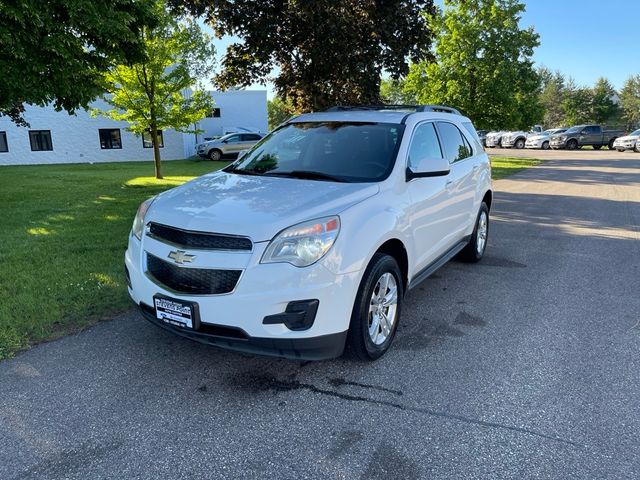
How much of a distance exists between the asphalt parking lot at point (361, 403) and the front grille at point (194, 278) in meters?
0.70

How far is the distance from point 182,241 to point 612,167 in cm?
2303

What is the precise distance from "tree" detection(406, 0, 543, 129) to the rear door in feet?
58.6

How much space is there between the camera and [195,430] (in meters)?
2.84

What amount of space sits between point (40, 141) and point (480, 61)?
27.0 meters

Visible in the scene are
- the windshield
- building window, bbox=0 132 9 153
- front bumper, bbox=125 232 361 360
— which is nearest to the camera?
front bumper, bbox=125 232 361 360

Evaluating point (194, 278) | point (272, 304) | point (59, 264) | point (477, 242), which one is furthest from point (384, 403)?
point (59, 264)

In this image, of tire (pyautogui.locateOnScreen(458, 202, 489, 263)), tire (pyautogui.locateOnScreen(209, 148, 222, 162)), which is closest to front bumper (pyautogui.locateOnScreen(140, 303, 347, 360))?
tire (pyautogui.locateOnScreen(458, 202, 489, 263))

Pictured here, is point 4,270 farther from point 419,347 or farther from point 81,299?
point 419,347

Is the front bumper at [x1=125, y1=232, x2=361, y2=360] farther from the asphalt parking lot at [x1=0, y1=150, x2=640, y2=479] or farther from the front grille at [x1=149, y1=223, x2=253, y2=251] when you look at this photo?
the asphalt parking lot at [x1=0, y1=150, x2=640, y2=479]

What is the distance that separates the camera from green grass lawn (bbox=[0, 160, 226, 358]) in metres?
4.32

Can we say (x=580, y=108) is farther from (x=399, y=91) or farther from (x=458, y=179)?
(x=458, y=179)

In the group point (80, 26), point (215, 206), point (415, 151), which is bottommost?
point (215, 206)

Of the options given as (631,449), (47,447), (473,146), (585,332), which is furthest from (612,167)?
(47,447)

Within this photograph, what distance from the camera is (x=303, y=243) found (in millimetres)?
3068
